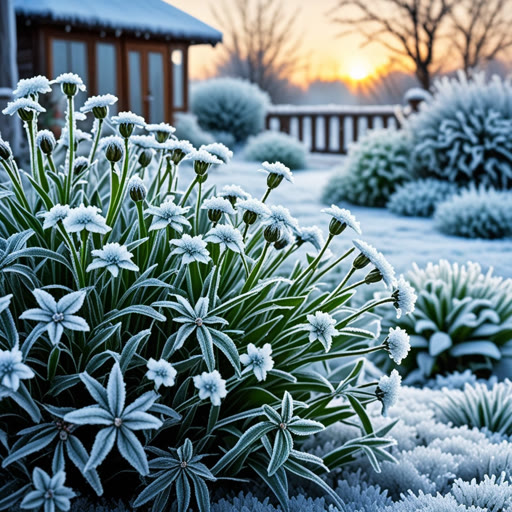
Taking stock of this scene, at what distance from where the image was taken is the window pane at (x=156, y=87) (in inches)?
575

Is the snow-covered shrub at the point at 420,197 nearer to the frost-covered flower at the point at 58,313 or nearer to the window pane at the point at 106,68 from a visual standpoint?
the frost-covered flower at the point at 58,313

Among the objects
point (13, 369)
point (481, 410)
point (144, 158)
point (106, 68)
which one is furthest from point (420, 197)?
point (106, 68)

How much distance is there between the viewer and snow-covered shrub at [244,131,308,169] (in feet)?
37.7

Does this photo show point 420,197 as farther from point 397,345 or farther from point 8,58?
point 397,345

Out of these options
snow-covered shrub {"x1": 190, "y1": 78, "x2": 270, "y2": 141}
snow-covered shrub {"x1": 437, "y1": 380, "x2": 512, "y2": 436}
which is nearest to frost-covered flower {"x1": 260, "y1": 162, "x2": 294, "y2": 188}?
snow-covered shrub {"x1": 437, "y1": 380, "x2": 512, "y2": 436}

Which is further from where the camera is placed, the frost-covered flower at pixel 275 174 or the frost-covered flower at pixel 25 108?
the frost-covered flower at pixel 275 174

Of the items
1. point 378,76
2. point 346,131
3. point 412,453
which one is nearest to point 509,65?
point 378,76

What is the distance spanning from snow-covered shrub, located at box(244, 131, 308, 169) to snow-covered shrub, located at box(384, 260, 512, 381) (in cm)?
794

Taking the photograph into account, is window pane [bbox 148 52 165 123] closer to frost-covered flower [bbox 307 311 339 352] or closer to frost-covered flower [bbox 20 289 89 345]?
frost-covered flower [bbox 307 311 339 352]

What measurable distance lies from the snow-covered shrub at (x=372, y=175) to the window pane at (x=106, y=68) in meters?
7.26

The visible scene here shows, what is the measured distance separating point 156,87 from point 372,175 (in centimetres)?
849

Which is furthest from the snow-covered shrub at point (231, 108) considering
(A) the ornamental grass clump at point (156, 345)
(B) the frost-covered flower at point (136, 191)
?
(B) the frost-covered flower at point (136, 191)

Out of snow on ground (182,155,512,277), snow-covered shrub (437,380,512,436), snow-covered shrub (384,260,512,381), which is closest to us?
snow-covered shrub (437,380,512,436)

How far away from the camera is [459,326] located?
11.3 feet
